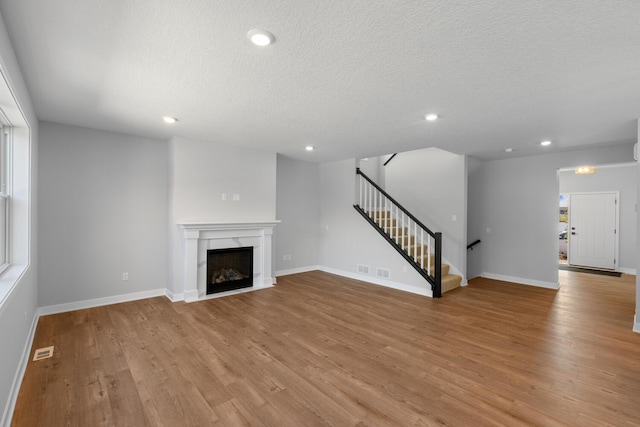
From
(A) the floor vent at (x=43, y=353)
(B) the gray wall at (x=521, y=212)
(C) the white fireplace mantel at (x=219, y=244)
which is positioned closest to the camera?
(A) the floor vent at (x=43, y=353)

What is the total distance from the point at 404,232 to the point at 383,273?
1051 mm

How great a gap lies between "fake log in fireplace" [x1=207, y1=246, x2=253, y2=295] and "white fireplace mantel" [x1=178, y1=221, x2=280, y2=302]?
0.09 meters

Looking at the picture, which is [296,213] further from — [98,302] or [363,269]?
[98,302]

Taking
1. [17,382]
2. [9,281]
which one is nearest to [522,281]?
[17,382]

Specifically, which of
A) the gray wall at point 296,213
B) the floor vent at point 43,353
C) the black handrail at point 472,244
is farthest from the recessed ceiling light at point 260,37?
the black handrail at point 472,244

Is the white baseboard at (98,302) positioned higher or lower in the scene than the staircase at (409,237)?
lower

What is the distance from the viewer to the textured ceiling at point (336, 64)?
1653 millimetres

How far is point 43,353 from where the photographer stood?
2.80m

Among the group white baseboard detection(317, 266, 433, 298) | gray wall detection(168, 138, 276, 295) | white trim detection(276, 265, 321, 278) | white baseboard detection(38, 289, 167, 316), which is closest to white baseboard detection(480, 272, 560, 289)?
white baseboard detection(317, 266, 433, 298)

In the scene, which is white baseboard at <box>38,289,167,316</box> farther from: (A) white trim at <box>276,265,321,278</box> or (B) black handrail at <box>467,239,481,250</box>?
(B) black handrail at <box>467,239,481,250</box>

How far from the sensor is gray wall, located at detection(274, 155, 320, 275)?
247 inches

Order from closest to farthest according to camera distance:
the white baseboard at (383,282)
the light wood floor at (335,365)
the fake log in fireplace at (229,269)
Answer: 1. the light wood floor at (335,365)
2. the fake log in fireplace at (229,269)
3. the white baseboard at (383,282)

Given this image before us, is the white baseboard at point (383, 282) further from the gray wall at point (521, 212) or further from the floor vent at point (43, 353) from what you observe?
the floor vent at point (43, 353)

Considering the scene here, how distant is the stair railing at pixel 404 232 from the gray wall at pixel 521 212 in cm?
142
